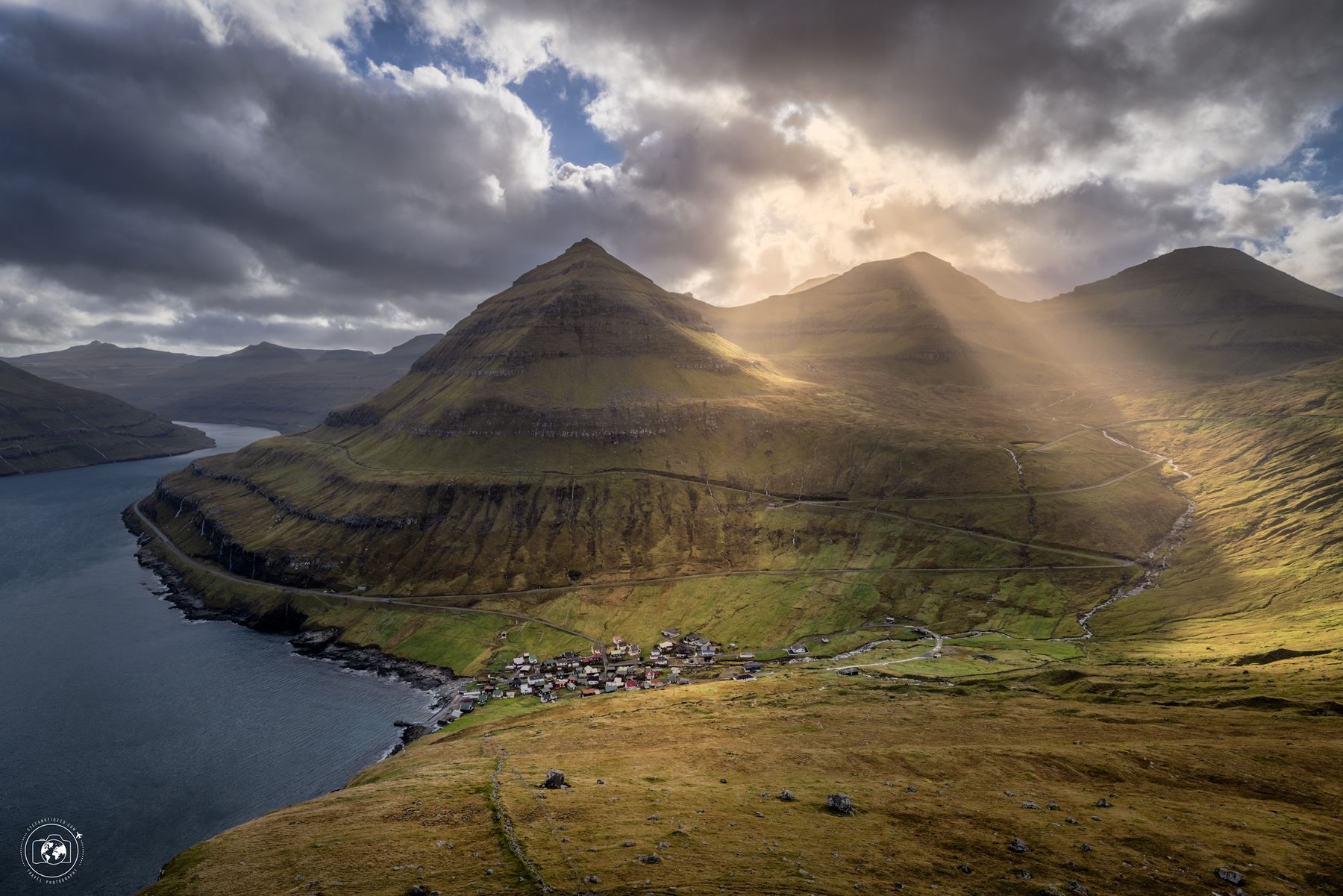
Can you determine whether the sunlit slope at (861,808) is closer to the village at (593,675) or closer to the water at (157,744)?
the water at (157,744)

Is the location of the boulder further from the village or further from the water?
the water

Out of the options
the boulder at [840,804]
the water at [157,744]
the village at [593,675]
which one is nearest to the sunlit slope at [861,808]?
the boulder at [840,804]

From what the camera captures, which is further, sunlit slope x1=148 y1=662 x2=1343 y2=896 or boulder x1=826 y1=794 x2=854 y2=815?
boulder x1=826 y1=794 x2=854 y2=815

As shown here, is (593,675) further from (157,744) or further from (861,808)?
(861,808)

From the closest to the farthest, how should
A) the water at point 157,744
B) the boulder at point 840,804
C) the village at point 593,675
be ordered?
the boulder at point 840,804
the water at point 157,744
the village at point 593,675

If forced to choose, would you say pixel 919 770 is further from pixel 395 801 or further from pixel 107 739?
pixel 107 739

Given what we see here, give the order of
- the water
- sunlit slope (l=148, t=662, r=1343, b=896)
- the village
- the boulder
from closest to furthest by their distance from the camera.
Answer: sunlit slope (l=148, t=662, r=1343, b=896) < the boulder < the water < the village

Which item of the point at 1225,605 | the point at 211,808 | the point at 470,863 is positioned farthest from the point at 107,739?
the point at 1225,605

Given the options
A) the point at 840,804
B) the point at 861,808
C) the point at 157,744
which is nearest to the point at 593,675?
the point at 157,744

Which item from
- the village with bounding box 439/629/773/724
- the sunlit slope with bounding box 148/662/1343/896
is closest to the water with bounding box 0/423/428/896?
the village with bounding box 439/629/773/724
